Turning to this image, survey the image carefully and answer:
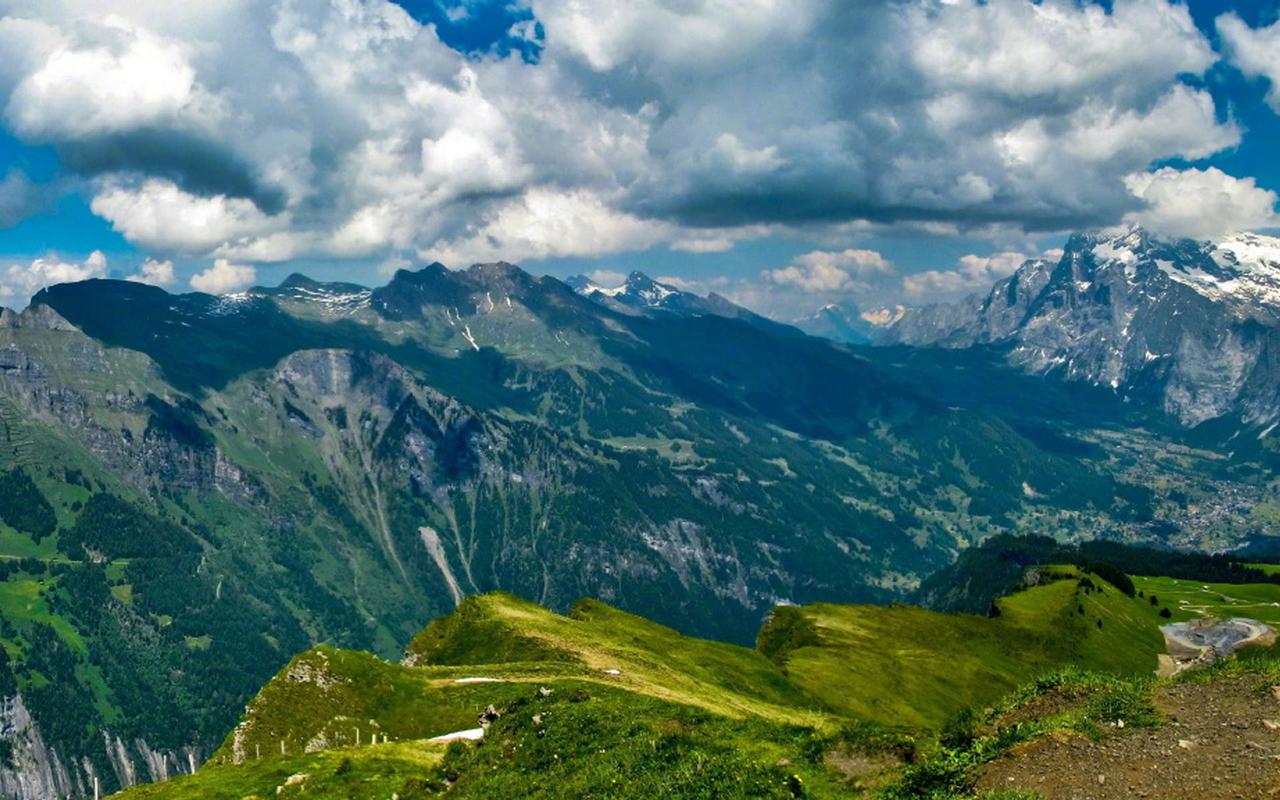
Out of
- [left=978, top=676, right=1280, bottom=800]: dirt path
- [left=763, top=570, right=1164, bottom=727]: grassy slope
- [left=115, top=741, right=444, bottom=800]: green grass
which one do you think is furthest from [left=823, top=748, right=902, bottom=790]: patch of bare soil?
[left=763, top=570, right=1164, bottom=727]: grassy slope

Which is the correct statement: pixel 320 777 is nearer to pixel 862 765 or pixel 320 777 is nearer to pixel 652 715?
pixel 652 715

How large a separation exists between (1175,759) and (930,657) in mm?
141545

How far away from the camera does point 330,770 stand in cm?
4825

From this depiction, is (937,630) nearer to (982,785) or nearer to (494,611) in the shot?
(494,611)

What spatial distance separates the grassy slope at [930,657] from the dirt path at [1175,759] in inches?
3631

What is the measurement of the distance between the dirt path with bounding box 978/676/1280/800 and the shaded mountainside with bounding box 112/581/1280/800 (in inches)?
7.8

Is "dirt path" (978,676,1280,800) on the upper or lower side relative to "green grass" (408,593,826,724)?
upper

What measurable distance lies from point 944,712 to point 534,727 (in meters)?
106

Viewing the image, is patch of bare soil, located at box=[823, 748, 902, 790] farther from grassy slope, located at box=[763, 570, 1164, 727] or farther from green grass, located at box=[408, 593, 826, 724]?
grassy slope, located at box=[763, 570, 1164, 727]

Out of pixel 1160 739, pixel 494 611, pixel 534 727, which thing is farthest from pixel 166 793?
pixel 494 611

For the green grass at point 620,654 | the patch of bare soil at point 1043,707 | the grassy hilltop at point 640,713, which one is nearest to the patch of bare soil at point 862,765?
the grassy hilltop at point 640,713

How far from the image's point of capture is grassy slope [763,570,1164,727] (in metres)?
129

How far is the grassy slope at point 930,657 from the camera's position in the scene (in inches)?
5069

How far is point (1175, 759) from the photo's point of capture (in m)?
27.9
